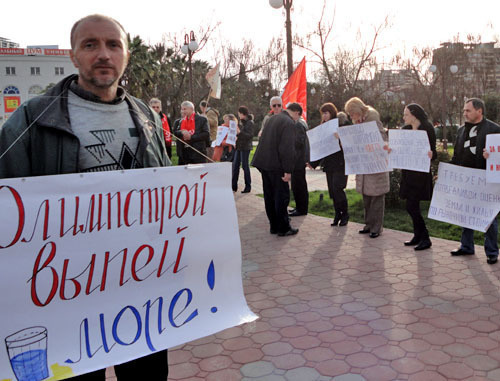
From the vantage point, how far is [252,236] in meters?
7.45

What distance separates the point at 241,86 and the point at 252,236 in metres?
40.8

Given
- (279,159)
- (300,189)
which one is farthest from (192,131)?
(279,159)

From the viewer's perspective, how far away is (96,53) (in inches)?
76.9

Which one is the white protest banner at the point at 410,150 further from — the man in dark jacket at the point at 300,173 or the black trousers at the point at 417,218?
the man in dark jacket at the point at 300,173

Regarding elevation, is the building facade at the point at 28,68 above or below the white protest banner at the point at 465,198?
above

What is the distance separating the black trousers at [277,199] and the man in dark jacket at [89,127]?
200 inches

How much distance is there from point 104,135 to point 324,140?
19.7 feet

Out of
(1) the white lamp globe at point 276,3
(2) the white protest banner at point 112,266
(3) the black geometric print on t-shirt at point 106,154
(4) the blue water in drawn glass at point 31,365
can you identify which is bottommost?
(4) the blue water in drawn glass at point 31,365

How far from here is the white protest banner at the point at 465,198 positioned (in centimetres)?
538

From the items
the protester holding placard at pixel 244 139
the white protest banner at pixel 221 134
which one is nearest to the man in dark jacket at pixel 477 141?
the protester holding placard at pixel 244 139

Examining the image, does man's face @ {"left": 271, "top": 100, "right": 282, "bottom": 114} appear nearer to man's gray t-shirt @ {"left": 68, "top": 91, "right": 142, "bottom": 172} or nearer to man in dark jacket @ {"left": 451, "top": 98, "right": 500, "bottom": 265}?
man in dark jacket @ {"left": 451, "top": 98, "right": 500, "bottom": 265}

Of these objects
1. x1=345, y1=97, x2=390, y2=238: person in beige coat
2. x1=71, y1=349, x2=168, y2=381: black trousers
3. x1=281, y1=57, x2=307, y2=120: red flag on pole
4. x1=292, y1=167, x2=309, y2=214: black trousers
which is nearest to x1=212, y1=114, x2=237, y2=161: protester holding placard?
x1=281, y1=57, x2=307, y2=120: red flag on pole

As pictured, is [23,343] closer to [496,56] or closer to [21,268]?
[21,268]

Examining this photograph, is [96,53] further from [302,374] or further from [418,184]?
[418,184]
